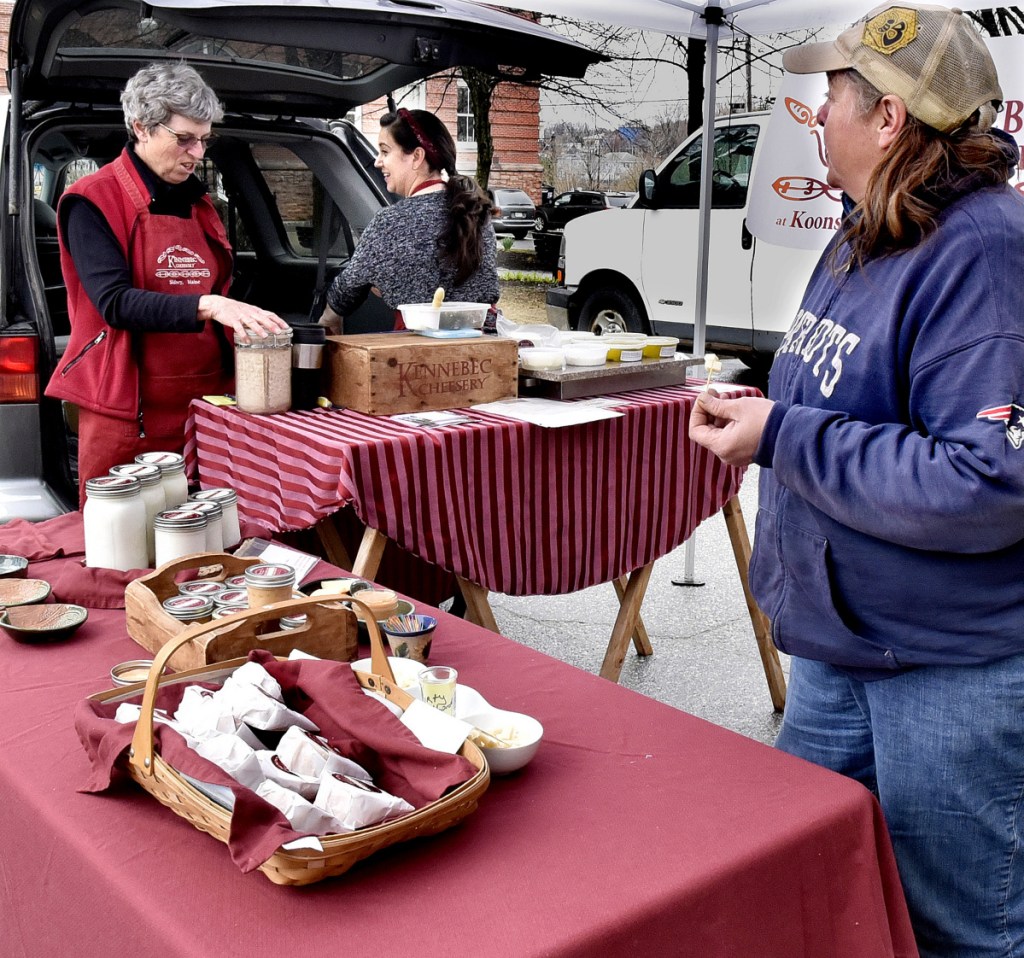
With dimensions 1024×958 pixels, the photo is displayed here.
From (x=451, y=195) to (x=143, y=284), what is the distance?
0.97 metres

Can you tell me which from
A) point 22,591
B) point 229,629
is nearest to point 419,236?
point 22,591

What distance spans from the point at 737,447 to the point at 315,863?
2.63 ft

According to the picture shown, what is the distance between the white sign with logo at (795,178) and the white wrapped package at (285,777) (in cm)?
308

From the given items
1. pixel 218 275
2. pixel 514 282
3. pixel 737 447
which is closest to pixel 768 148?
pixel 218 275

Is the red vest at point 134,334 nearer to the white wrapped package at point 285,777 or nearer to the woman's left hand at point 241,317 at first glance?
the woman's left hand at point 241,317

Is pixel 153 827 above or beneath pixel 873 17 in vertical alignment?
beneath

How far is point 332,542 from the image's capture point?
3049 millimetres

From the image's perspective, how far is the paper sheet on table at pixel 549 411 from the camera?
9.28 ft

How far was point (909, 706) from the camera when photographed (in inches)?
60.6

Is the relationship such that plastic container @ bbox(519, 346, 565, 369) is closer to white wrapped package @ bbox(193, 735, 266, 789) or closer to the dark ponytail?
the dark ponytail

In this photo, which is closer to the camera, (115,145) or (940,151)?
(940,151)

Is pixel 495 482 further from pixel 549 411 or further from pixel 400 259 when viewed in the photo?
pixel 400 259

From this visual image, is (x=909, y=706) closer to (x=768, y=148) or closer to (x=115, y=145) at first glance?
(x=768, y=148)

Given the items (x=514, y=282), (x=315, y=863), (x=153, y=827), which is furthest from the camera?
(x=514, y=282)
